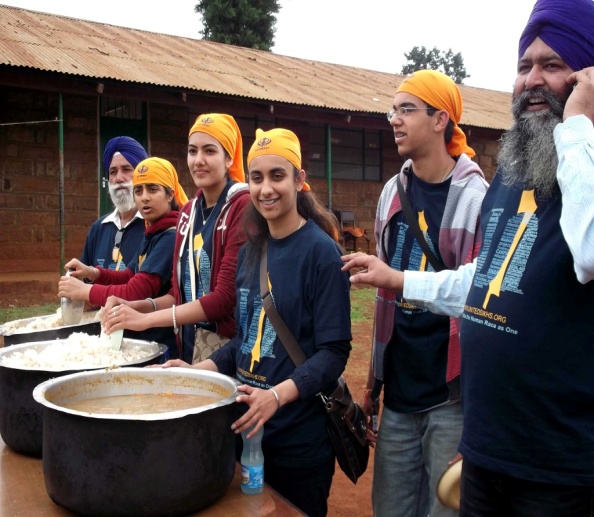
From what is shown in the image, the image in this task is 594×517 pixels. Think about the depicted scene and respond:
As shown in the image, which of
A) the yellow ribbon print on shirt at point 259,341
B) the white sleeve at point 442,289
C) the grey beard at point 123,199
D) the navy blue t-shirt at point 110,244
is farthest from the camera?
the grey beard at point 123,199

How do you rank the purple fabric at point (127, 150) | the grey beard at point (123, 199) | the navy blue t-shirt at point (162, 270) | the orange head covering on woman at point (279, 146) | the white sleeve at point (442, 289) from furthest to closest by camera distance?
the purple fabric at point (127, 150)
the grey beard at point (123, 199)
the navy blue t-shirt at point (162, 270)
the orange head covering on woman at point (279, 146)
the white sleeve at point (442, 289)

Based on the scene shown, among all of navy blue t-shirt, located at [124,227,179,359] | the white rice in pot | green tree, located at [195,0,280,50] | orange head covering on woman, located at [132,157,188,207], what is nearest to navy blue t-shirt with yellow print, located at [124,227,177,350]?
navy blue t-shirt, located at [124,227,179,359]

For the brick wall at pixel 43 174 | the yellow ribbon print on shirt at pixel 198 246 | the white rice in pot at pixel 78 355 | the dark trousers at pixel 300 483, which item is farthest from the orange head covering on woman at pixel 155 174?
the brick wall at pixel 43 174

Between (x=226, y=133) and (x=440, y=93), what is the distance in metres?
0.96

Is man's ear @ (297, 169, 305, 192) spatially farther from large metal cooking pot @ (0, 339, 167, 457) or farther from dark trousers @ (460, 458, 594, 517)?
dark trousers @ (460, 458, 594, 517)

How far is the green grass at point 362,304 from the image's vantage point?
973cm

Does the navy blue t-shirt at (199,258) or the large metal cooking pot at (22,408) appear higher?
the navy blue t-shirt at (199,258)

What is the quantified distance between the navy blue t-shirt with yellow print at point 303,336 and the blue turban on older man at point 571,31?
→ 918mm

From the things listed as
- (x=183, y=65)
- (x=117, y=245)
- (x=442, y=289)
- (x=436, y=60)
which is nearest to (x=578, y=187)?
(x=442, y=289)

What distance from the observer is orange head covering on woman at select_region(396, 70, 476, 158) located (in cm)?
243

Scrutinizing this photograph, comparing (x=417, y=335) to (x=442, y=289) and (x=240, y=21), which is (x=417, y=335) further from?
(x=240, y=21)

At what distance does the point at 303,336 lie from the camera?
7.05 ft

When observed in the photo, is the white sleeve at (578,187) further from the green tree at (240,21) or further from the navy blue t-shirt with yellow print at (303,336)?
the green tree at (240,21)

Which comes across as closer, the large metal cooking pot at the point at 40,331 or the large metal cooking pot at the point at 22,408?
the large metal cooking pot at the point at 22,408
